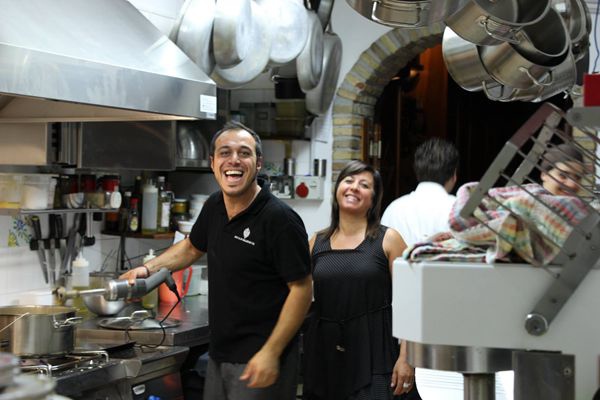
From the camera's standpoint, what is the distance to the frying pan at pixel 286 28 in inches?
186

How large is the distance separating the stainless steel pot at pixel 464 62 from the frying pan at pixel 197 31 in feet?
4.66

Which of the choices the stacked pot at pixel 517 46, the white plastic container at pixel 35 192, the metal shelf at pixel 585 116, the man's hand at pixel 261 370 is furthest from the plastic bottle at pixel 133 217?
the metal shelf at pixel 585 116

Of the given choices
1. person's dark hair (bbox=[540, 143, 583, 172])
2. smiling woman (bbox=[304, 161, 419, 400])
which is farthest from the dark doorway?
person's dark hair (bbox=[540, 143, 583, 172])

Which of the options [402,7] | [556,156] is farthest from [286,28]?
[556,156]

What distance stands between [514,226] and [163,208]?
4070 mm

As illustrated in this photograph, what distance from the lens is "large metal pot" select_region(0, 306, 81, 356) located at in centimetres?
335

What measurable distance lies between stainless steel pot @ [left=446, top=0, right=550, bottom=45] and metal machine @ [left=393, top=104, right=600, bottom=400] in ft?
2.58

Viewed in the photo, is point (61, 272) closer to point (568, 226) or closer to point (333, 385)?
point (333, 385)

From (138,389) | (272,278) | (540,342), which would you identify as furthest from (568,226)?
(138,389)

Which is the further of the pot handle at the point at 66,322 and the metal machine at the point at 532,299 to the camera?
the pot handle at the point at 66,322

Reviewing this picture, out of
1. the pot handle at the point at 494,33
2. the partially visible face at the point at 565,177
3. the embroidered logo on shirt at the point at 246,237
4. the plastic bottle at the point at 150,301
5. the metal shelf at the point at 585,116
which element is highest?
the pot handle at the point at 494,33

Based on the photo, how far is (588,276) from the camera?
155 cm

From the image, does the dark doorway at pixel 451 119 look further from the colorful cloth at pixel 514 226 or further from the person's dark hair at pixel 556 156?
the colorful cloth at pixel 514 226

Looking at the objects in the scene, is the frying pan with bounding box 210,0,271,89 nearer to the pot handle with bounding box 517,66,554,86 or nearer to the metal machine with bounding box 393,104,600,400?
the pot handle with bounding box 517,66,554,86
